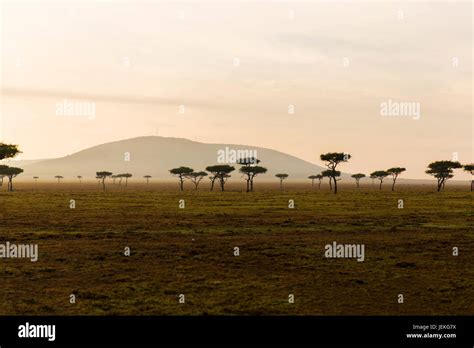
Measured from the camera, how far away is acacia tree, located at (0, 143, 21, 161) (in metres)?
84.8

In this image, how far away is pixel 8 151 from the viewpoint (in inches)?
3356

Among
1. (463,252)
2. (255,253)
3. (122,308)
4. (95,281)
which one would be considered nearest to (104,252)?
(95,281)
